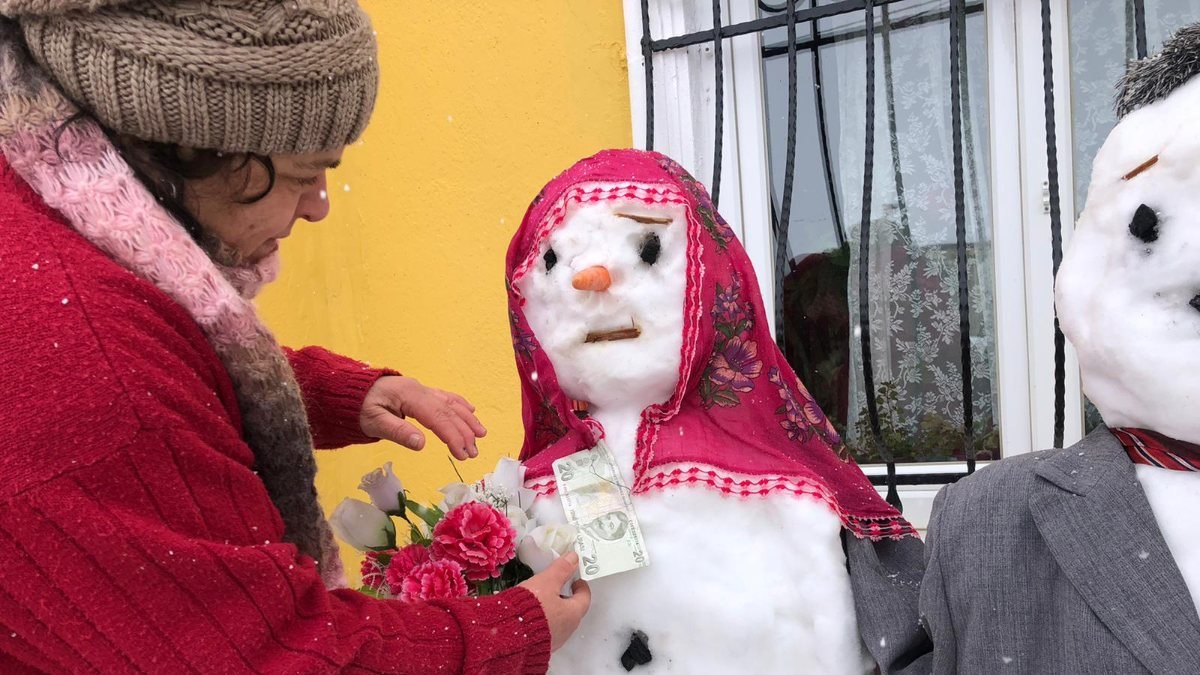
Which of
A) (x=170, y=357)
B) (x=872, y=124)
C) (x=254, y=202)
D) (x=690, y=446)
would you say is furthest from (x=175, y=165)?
(x=872, y=124)

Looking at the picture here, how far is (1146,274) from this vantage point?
102 cm

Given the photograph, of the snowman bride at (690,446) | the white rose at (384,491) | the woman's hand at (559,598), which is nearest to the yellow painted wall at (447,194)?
the snowman bride at (690,446)

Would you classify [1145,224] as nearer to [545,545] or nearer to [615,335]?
[615,335]

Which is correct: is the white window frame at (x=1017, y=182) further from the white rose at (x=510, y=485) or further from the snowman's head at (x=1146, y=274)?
the white rose at (x=510, y=485)

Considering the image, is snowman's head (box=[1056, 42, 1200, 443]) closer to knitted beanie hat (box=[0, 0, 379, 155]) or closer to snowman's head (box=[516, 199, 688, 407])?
snowman's head (box=[516, 199, 688, 407])

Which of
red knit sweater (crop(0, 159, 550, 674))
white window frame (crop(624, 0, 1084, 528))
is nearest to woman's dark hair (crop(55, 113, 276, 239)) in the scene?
red knit sweater (crop(0, 159, 550, 674))

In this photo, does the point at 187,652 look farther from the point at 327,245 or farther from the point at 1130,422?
the point at 327,245

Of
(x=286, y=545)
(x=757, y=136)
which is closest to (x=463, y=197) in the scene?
(x=757, y=136)

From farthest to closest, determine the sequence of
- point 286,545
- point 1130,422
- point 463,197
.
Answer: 1. point 463,197
2. point 1130,422
3. point 286,545

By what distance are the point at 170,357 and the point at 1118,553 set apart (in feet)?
3.67

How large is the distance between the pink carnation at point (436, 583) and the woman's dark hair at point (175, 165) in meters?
0.58

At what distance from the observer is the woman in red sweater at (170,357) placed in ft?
2.78

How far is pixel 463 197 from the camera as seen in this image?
2699 millimetres

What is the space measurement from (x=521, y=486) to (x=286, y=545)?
521 millimetres
